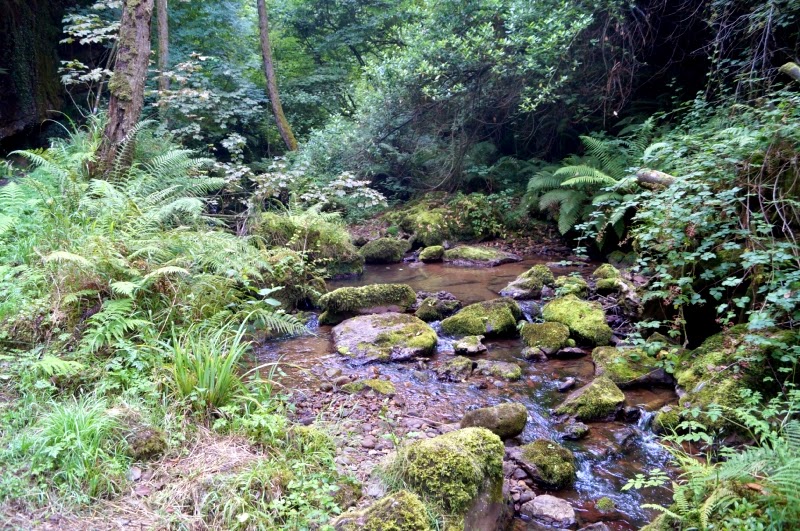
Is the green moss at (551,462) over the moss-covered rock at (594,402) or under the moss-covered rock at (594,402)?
over

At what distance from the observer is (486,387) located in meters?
4.41

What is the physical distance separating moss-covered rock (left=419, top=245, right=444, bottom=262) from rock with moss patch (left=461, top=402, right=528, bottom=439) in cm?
624

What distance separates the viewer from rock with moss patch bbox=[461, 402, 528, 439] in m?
3.51

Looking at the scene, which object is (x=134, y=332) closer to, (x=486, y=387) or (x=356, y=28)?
(x=486, y=387)

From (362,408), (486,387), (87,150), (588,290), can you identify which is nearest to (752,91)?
(588,290)

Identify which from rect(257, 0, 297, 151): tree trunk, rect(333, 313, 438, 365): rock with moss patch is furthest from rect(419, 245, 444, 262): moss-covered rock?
rect(257, 0, 297, 151): tree trunk

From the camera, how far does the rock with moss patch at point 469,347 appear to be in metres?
5.19

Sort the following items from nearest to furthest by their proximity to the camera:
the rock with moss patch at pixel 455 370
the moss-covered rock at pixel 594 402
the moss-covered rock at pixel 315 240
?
the moss-covered rock at pixel 594 402, the rock with moss patch at pixel 455 370, the moss-covered rock at pixel 315 240

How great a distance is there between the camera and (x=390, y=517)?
2.08 meters

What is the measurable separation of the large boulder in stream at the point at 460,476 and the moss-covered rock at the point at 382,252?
7280 mm

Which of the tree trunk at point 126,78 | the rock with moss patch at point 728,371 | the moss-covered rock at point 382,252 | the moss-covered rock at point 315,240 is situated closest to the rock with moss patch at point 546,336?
the rock with moss patch at point 728,371

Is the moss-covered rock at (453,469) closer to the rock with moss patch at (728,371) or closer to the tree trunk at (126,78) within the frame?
the rock with moss patch at (728,371)

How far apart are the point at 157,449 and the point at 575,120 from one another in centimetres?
1038

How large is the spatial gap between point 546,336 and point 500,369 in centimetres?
88
